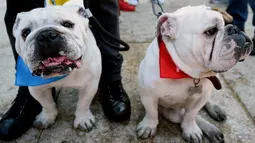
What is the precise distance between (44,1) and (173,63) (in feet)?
3.48

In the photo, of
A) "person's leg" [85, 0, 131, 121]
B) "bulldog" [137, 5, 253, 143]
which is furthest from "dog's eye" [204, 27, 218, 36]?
"person's leg" [85, 0, 131, 121]

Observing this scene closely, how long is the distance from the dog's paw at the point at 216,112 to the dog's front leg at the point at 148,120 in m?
0.45

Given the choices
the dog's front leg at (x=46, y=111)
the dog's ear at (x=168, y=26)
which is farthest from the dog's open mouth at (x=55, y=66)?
the dog's ear at (x=168, y=26)

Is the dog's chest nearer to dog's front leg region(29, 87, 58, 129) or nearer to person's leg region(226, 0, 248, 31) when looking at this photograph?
dog's front leg region(29, 87, 58, 129)

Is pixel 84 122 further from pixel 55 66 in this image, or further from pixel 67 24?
pixel 67 24

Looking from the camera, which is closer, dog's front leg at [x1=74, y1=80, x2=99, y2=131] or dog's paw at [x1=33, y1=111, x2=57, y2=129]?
dog's front leg at [x1=74, y1=80, x2=99, y2=131]

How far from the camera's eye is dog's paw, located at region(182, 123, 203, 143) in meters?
2.01

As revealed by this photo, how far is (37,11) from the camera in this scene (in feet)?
5.45

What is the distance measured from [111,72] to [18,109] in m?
0.75

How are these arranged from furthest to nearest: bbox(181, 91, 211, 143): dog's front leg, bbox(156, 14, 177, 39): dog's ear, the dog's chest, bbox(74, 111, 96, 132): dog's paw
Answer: bbox(74, 111, 96, 132): dog's paw < bbox(181, 91, 211, 143): dog's front leg < the dog's chest < bbox(156, 14, 177, 39): dog's ear

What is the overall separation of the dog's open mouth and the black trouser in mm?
675

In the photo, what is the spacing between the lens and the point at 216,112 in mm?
2219

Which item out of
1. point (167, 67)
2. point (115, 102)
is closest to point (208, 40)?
point (167, 67)

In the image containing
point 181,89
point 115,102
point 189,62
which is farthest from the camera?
point 115,102
